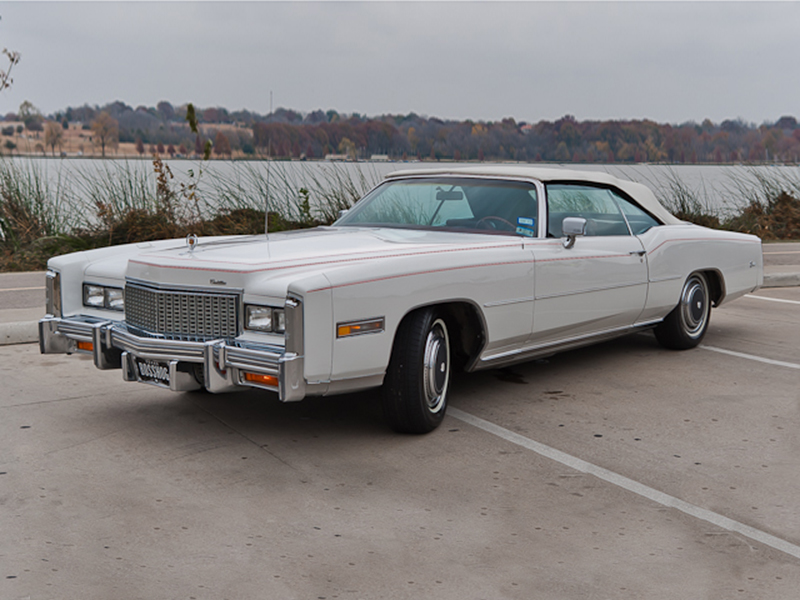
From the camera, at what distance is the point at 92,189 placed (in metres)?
12.8

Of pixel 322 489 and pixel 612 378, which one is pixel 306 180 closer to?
pixel 612 378

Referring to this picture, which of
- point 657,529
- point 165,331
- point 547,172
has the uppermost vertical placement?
point 547,172

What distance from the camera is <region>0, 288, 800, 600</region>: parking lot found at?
3201 mm

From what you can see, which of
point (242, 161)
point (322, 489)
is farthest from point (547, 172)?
point (242, 161)

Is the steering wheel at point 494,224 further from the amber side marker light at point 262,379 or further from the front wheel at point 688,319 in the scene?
the amber side marker light at point 262,379

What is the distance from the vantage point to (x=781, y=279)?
11.4 metres

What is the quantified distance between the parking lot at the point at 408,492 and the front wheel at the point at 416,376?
0.13 metres

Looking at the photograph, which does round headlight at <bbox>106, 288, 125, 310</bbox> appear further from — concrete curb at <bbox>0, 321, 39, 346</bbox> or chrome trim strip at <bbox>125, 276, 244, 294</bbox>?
concrete curb at <bbox>0, 321, 39, 346</bbox>

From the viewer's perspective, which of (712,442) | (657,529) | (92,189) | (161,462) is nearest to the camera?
(657,529)

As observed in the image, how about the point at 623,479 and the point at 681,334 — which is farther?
the point at 681,334

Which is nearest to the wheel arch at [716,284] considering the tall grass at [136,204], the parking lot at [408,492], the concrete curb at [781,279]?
the parking lot at [408,492]

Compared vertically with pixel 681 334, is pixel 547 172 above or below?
above

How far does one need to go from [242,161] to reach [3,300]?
195 inches

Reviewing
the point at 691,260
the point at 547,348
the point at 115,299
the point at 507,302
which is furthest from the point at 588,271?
the point at 115,299
